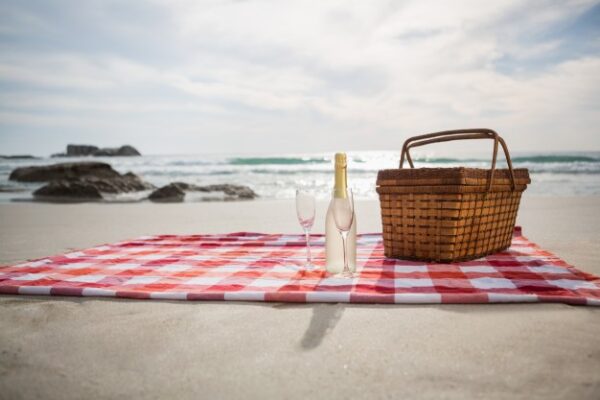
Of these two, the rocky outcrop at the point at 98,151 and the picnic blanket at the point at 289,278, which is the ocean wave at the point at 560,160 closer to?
the picnic blanket at the point at 289,278

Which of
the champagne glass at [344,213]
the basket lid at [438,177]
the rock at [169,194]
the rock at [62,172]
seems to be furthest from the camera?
the rock at [62,172]

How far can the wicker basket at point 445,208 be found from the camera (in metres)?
2.23

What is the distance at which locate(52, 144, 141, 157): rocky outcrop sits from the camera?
4891 cm

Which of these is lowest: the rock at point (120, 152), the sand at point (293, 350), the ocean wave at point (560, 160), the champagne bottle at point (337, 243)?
the sand at point (293, 350)

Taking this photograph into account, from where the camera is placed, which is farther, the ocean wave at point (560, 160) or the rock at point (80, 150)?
the rock at point (80, 150)

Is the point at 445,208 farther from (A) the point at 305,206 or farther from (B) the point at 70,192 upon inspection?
(B) the point at 70,192

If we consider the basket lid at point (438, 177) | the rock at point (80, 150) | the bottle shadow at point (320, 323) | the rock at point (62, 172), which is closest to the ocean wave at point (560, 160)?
the rock at point (62, 172)

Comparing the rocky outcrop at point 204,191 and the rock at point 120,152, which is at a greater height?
the rock at point 120,152

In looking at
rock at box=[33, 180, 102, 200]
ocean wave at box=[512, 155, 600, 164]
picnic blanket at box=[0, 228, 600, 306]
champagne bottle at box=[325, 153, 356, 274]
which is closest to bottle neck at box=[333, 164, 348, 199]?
champagne bottle at box=[325, 153, 356, 274]

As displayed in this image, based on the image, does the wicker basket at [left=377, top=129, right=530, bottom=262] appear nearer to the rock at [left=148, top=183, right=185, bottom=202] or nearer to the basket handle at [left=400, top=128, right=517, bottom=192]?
the basket handle at [left=400, top=128, right=517, bottom=192]

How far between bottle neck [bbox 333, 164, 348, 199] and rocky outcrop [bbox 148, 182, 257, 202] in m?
6.27

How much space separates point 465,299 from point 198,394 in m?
1.06

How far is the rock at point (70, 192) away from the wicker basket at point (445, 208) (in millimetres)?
7349

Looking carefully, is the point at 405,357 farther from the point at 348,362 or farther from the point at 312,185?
the point at 312,185
